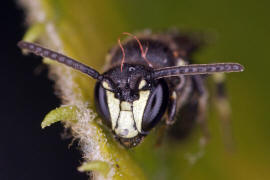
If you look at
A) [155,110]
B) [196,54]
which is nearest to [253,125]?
[196,54]

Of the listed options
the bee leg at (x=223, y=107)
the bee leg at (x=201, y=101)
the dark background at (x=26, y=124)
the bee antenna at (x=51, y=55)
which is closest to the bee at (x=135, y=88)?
the bee antenna at (x=51, y=55)

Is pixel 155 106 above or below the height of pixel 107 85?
below

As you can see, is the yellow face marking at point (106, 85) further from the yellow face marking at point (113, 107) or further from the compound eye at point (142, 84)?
the compound eye at point (142, 84)

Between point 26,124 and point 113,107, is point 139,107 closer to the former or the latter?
point 113,107

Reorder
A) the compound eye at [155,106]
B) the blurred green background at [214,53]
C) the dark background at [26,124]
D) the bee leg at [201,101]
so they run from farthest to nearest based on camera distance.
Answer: the bee leg at [201,101] → the blurred green background at [214,53] → the compound eye at [155,106] → the dark background at [26,124]

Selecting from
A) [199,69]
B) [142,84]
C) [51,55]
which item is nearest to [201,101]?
[199,69]

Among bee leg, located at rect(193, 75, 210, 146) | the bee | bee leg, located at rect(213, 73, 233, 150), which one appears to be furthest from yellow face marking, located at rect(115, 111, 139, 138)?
bee leg, located at rect(213, 73, 233, 150)

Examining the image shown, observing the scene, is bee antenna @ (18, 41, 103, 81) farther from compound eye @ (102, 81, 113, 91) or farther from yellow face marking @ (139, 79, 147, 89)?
yellow face marking @ (139, 79, 147, 89)
